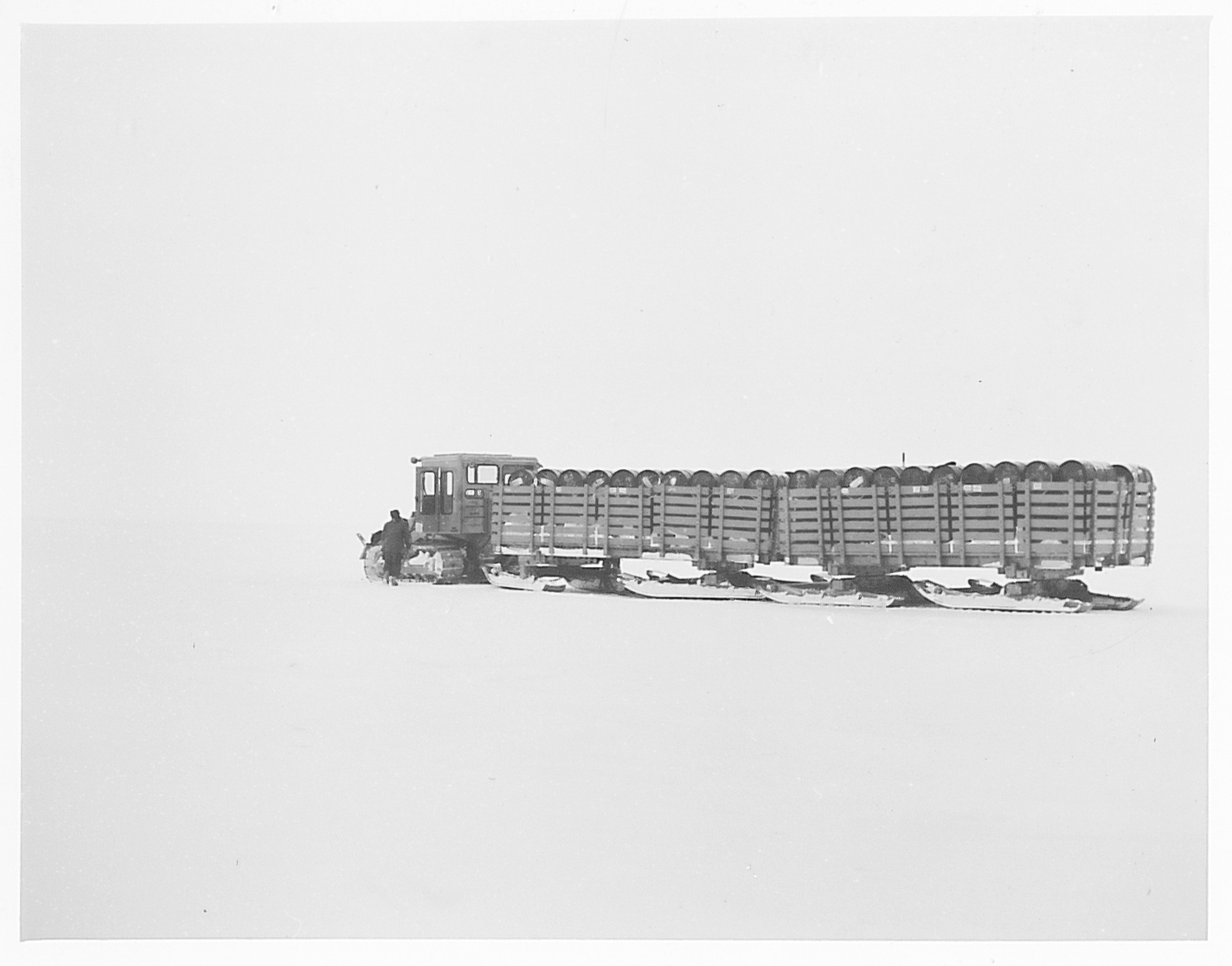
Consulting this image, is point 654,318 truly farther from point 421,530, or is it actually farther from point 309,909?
point 309,909

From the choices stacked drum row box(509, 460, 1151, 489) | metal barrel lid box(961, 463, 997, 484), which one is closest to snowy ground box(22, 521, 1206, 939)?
stacked drum row box(509, 460, 1151, 489)

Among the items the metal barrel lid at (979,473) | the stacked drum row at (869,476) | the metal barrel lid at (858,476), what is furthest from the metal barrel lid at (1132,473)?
the metal barrel lid at (858,476)

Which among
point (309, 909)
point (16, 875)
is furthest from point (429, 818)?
point (16, 875)

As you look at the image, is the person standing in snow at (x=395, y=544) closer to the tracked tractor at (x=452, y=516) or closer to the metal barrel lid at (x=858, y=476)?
the tracked tractor at (x=452, y=516)

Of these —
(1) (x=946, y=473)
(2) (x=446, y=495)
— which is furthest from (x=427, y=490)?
(1) (x=946, y=473)

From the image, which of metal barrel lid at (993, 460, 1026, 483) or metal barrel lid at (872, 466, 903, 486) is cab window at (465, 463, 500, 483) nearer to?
metal barrel lid at (872, 466, 903, 486)

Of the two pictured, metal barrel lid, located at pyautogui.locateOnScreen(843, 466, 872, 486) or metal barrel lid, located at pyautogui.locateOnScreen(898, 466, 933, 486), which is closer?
metal barrel lid, located at pyautogui.locateOnScreen(898, 466, 933, 486)
